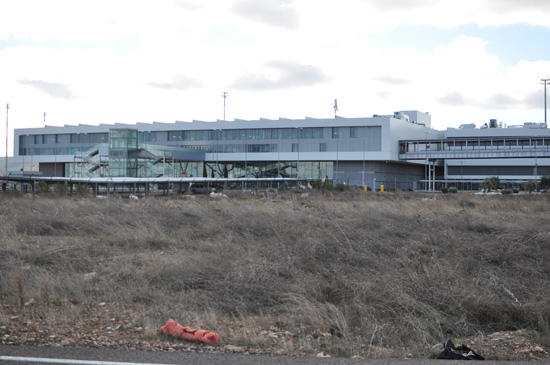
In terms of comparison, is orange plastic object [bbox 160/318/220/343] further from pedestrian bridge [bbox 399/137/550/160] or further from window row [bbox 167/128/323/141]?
pedestrian bridge [bbox 399/137/550/160]

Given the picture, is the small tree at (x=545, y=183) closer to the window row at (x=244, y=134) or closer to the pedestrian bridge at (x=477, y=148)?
the pedestrian bridge at (x=477, y=148)

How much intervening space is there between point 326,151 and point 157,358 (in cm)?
8172

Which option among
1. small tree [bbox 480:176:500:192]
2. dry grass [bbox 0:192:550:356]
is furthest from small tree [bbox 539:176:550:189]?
dry grass [bbox 0:192:550:356]

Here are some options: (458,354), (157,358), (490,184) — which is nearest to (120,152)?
(490,184)

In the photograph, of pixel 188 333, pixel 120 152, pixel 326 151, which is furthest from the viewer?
pixel 326 151

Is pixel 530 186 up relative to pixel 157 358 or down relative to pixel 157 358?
up

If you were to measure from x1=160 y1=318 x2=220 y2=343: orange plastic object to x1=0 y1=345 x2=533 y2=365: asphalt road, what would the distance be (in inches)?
23.2

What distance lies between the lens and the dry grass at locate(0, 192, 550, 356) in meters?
7.98

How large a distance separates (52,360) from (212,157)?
8767 cm

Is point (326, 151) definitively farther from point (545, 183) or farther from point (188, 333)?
point (188, 333)

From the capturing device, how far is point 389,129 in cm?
8325

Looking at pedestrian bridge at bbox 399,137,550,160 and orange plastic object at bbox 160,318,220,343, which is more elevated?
pedestrian bridge at bbox 399,137,550,160

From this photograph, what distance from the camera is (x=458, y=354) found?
21.1 feet

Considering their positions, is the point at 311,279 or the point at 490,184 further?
the point at 490,184
